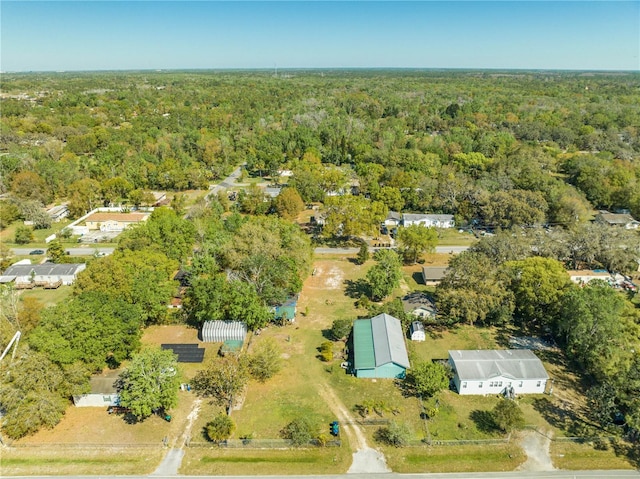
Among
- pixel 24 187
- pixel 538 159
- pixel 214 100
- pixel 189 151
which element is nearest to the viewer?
pixel 24 187

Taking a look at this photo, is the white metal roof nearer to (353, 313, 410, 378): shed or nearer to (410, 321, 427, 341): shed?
(353, 313, 410, 378): shed

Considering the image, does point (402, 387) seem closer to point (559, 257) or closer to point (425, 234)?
point (425, 234)

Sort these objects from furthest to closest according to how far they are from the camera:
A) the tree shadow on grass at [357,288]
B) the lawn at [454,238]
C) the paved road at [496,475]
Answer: the lawn at [454,238] → the tree shadow on grass at [357,288] → the paved road at [496,475]

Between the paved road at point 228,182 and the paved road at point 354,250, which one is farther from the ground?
the paved road at point 228,182

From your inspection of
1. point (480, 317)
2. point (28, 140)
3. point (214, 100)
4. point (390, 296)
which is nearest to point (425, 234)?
point (390, 296)

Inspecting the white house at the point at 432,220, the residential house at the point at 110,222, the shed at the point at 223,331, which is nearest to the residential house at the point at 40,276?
the residential house at the point at 110,222

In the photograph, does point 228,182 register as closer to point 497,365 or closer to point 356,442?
point 497,365

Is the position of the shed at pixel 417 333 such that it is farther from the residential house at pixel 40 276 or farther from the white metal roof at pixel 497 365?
the residential house at pixel 40 276
